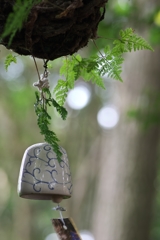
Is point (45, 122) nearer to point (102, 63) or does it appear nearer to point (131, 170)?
point (102, 63)

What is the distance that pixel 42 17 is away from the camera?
816mm

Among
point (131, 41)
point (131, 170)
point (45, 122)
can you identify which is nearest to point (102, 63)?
point (131, 41)

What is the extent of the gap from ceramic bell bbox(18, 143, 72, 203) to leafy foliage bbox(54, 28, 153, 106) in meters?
0.14

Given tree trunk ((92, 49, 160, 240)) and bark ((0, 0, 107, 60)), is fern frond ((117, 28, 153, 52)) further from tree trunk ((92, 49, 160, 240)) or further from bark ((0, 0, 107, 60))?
tree trunk ((92, 49, 160, 240))

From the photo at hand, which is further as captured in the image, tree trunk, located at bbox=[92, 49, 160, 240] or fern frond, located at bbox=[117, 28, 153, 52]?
tree trunk, located at bbox=[92, 49, 160, 240]

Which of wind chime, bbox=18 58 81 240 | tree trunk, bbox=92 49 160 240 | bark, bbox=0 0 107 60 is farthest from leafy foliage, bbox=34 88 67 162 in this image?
tree trunk, bbox=92 49 160 240

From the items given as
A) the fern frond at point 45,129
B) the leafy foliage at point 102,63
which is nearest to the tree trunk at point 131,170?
the leafy foliage at point 102,63

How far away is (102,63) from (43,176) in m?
0.30

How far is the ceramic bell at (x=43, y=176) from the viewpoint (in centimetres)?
95

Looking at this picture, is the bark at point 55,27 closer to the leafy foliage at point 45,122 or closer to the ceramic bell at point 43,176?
the leafy foliage at point 45,122

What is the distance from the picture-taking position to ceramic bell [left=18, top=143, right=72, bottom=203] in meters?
0.95

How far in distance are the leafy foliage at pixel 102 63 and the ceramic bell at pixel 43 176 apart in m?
0.14

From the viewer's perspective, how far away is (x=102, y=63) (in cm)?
100

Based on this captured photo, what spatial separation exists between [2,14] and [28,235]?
22.3 ft
